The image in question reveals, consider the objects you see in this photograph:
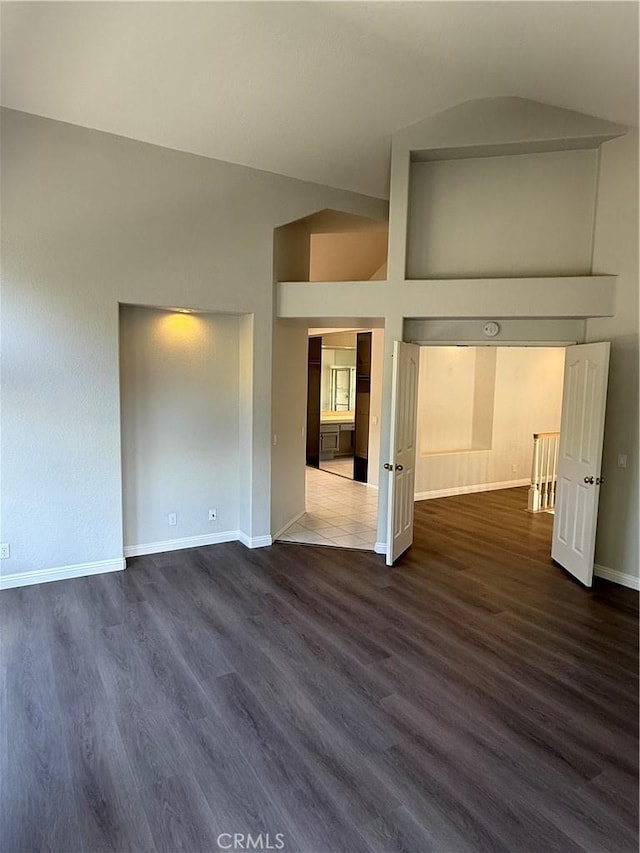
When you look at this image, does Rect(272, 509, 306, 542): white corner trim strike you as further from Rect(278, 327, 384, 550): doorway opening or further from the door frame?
the door frame

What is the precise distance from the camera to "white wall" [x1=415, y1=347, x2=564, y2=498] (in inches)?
318

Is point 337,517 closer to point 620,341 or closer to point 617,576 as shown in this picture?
point 617,576

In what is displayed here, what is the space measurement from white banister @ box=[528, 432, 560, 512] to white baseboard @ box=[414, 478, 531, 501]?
77cm

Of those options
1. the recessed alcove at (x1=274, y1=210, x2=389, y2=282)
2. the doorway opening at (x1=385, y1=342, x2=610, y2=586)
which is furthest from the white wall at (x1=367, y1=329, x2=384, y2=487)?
the doorway opening at (x1=385, y1=342, x2=610, y2=586)

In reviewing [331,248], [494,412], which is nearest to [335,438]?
[494,412]

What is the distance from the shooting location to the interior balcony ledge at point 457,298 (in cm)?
468

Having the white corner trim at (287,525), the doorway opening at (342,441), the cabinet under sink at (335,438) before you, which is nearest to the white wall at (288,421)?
the white corner trim at (287,525)

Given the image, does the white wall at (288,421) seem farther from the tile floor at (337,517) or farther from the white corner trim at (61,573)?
the white corner trim at (61,573)

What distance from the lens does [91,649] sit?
343 centimetres

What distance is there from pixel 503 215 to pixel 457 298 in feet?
3.20

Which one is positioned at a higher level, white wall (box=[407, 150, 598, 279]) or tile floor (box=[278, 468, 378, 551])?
white wall (box=[407, 150, 598, 279])

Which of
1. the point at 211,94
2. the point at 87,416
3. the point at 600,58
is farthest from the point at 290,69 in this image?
the point at 87,416

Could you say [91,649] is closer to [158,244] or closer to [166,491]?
[166,491]

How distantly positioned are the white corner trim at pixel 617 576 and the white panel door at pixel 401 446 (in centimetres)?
184
